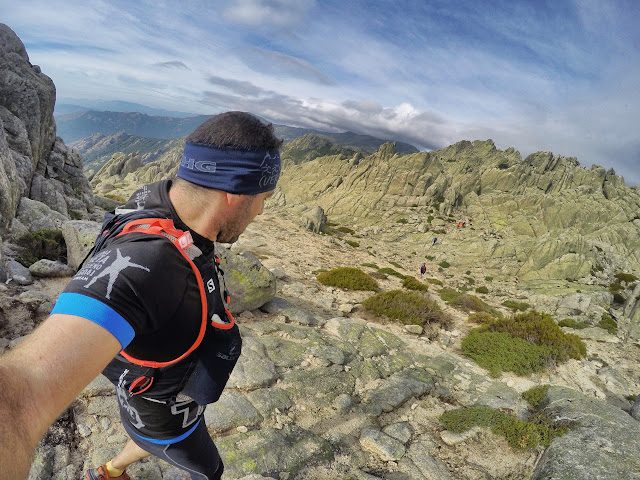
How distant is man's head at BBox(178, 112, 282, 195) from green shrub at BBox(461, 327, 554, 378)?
965 cm

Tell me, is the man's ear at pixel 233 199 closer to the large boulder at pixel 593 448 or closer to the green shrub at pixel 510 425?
the large boulder at pixel 593 448

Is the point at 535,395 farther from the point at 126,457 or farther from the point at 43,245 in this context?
the point at 43,245

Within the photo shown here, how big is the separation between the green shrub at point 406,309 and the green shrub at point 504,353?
1510 mm

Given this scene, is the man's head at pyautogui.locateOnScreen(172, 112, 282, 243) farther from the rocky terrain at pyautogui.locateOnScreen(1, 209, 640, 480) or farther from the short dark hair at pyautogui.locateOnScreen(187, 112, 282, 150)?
the rocky terrain at pyautogui.locateOnScreen(1, 209, 640, 480)

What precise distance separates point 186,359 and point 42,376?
1176 millimetres

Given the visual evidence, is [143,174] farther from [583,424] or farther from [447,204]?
[583,424]

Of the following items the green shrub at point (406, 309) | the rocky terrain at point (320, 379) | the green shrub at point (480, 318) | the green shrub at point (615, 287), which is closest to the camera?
the rocky terrain at point (320, 379)

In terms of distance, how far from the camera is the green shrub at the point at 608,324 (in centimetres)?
1527

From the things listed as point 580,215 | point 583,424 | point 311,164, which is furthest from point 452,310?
point 311,164

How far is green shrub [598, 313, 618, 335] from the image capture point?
15269 millimetres

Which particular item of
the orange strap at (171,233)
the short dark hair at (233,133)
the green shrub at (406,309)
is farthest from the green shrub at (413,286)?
the orange strap at (171,233)

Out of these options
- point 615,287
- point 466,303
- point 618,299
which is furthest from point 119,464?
point 615,287

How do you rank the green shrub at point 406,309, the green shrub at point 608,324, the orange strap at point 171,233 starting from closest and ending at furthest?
the orange strap at point 171,233, the green shrub at point 406,309, the green shrub at point 608,324

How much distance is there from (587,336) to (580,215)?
67.4 meters
